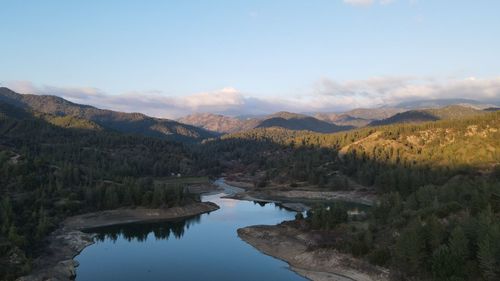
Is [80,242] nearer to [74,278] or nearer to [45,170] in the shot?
[74,278]

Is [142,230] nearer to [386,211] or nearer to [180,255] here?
[180,255]

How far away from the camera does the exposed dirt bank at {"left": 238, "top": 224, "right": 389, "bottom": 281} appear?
245 ft

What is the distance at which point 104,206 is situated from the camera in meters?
131

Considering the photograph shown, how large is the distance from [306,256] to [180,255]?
2499cm

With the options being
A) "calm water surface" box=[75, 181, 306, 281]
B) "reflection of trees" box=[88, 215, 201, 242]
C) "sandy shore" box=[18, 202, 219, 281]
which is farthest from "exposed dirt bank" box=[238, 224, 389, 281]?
"sandy shore" box=[18, 202, 219, 281]

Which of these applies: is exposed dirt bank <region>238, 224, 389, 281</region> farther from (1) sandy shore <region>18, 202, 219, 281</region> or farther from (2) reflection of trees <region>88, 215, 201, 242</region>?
(1) sandy shore <region>18, 202, 219, 281</region>

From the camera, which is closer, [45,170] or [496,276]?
[496,276]

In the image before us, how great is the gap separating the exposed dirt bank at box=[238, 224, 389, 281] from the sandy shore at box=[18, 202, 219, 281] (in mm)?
29832

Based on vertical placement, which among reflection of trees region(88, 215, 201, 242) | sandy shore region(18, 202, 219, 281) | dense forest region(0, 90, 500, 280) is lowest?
reflection of trees region(88, 215, 201, 242)

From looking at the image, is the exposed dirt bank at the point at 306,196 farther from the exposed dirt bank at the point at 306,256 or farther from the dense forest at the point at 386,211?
the exposed dirt bank at the point at 306,256

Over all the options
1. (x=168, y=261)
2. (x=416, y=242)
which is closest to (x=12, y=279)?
(x=168, y=261)

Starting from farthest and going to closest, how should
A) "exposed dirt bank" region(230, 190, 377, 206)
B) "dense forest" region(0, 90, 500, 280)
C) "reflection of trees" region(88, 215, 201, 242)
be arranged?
"exposed dirt bank" region(230, 190, 377, 206) → "reflection of trees" region(88, 215, 201, 242) → "dense forest" region(0, 90, 500, 280)

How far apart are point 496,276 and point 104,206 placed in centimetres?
10116

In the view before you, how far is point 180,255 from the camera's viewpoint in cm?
9350
